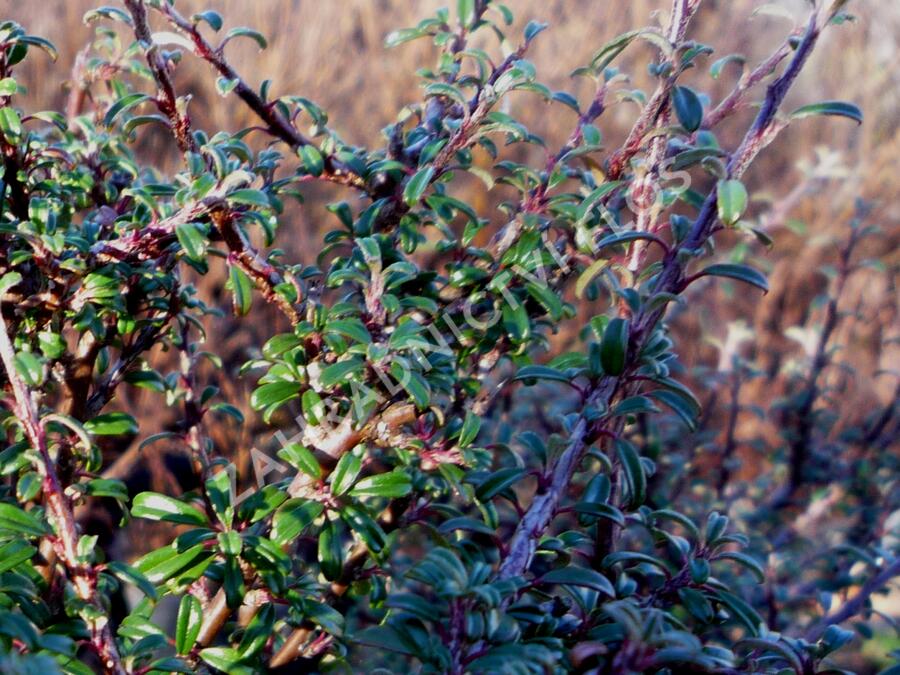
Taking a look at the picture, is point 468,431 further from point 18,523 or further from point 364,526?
point 18,523

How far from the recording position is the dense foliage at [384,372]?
3.03 feet

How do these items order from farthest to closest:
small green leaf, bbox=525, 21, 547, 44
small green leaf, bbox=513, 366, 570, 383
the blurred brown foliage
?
the blurred brown foliage < small green leaf, bbox=525, 21, 547, 44 < small green leaf, bbox=513, 366, 570, 383

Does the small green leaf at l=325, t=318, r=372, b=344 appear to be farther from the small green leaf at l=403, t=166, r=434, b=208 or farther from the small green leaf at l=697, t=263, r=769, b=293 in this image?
the small green leaf at l=697, t=263, r=769, b=293

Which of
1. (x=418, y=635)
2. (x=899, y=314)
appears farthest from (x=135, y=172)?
(x=899, y=314)

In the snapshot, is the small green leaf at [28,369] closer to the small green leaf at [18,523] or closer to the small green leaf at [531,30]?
the small green leaf at [18,523]

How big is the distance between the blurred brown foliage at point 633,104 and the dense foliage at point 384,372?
171cm

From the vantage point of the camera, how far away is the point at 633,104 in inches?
225

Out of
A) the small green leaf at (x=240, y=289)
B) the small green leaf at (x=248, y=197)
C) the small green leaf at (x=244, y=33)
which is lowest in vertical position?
the small green leaf at (x=240, y=289)

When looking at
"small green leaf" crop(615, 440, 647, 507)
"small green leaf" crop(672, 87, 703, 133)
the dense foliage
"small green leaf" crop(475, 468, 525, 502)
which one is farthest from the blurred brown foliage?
"small green leaf" crop(672, 87, 703, 133)

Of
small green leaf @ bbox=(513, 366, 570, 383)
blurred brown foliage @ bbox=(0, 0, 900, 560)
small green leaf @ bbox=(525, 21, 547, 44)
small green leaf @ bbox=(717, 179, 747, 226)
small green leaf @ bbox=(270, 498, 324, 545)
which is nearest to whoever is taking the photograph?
small green leaf @ bbox=(717, 179, 747, 226)

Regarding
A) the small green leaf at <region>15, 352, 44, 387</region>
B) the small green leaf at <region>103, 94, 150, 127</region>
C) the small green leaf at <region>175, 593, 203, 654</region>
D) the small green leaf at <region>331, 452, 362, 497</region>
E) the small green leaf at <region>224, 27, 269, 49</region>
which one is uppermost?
the small green leaf at <region>224, 27, 269, 49</region>

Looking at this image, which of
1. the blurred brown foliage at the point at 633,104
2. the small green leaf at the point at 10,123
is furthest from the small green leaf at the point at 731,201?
the blurred brown foliage at the point at 633,104

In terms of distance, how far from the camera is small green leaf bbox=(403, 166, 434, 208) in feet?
3.67

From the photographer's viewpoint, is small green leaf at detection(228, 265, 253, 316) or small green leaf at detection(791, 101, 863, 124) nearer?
small green leaf at detection(791, 101, 863, 124)
